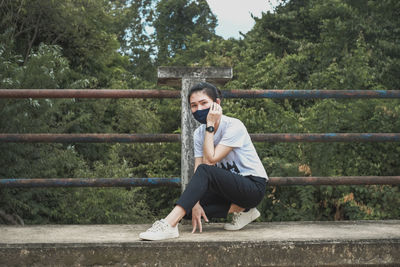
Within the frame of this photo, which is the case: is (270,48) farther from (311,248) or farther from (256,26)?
(311,248)

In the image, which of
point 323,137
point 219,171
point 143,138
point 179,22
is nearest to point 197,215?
point 219,171

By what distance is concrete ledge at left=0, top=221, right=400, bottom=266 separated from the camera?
2.37m

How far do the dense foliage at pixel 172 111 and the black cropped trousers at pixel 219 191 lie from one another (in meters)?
2.32

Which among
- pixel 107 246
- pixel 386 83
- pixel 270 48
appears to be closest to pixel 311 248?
pixel 107 246

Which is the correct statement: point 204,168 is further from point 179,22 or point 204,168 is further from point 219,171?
point 179,22

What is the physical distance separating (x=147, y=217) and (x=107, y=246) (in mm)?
6202

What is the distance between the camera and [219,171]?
281 cm

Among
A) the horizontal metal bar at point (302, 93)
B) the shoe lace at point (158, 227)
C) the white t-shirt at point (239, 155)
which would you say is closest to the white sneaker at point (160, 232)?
the shoe lace at point (158, 227)

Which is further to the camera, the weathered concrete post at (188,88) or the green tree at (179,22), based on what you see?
the green tree at (179,22)

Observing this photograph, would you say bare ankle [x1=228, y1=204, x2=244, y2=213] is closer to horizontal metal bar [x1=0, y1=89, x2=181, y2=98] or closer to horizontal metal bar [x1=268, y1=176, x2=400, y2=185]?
horizontal metal bar [x1=268, y1=176, x2=400, y2=185]

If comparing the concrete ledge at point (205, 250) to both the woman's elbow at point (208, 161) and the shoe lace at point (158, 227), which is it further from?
the woman's elbow at point (208, 161)

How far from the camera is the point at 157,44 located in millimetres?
31453

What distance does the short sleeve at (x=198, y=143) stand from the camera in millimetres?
3065

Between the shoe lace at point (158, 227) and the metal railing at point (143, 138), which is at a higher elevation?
the metal railing at point (143, 138)
